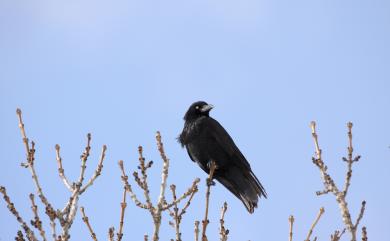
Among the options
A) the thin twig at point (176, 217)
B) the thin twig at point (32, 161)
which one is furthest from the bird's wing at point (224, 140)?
the thin twig at point (32, 161)

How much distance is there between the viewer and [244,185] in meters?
8.94

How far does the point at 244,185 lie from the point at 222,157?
0.57 meters

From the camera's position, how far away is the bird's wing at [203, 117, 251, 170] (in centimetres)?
912

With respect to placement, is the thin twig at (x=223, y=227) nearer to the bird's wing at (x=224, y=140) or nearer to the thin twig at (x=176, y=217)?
the thin twig at (x=176, y=217)

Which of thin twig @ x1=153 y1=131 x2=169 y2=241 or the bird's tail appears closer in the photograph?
thin twig @ x1=153 y1=131 x2=169 y2=241

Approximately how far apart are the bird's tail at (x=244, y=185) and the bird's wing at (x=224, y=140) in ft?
0.45

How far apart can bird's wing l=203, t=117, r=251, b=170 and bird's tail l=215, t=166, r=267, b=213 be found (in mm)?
137

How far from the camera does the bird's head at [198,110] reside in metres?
10.3

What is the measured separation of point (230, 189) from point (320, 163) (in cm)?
374

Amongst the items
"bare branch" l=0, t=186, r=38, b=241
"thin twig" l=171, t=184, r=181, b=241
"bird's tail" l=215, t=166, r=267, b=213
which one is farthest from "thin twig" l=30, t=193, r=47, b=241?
"bird's tail" l=215, t=166, r=267, b=213

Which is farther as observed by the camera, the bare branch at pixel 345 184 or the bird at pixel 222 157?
the bird at pixel 222 157

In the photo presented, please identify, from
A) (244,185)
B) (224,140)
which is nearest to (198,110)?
(224,140)

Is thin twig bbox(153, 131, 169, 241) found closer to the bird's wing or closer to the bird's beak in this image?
the bird's wing

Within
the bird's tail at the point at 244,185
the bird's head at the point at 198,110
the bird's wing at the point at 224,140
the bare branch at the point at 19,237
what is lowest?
the bare branch at the point at 19,237
